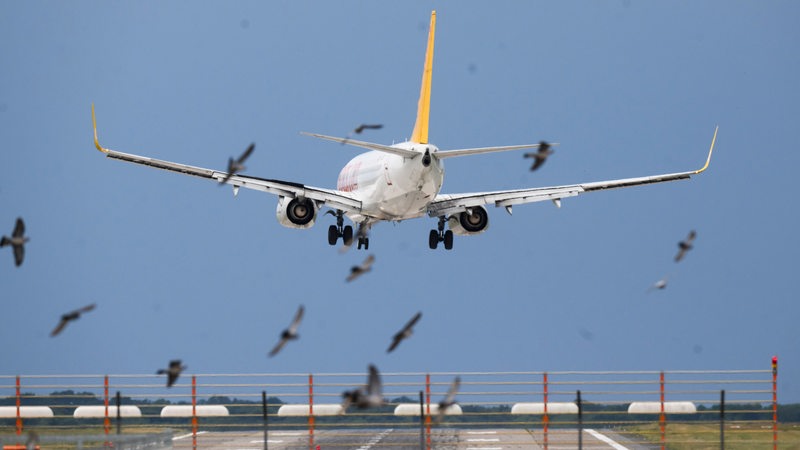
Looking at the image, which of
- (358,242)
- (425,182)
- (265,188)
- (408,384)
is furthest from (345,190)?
(408,384)

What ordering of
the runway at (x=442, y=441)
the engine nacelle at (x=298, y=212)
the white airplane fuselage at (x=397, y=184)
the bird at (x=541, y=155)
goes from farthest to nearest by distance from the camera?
the engine nacelle at (x=298, y=212) < the white airplane fuselage at (x=397, y=184) < the runway at (x=442, y=441) < the bird at (x=541, y=155)

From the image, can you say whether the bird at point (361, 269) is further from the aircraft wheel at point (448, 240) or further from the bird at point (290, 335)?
the aircraft wheel at point (448, 240)

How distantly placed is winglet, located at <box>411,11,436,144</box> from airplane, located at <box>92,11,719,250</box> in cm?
6

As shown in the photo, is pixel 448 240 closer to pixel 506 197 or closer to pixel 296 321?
pixel 506 197

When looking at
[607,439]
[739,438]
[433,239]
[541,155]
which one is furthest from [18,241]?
[433,239]

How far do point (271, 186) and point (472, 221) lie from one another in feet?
33.2

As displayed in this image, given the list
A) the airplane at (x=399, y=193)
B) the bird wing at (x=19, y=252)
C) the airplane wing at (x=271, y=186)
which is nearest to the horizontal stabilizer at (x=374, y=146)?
the airplane at (x=399, y=193)

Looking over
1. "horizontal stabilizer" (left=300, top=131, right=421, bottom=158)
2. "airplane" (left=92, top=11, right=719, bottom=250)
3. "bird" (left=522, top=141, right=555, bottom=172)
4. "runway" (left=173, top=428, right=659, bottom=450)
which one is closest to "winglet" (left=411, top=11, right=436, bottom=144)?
"airplane" (left=92, top=11, right=719, bottom=250)

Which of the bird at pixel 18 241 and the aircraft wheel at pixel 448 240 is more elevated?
the aircraft wheel at pixel 448 240

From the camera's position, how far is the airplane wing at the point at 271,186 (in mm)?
54188

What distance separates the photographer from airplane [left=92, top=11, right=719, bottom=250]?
53094 mm

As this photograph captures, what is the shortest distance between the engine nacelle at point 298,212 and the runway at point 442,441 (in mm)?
9963

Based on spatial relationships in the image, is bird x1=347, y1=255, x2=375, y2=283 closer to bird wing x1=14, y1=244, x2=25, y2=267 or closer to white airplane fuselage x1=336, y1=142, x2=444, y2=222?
bird wing x1=14, y1=244, x2=25, y2=267

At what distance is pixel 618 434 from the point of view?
5169 centimetres
